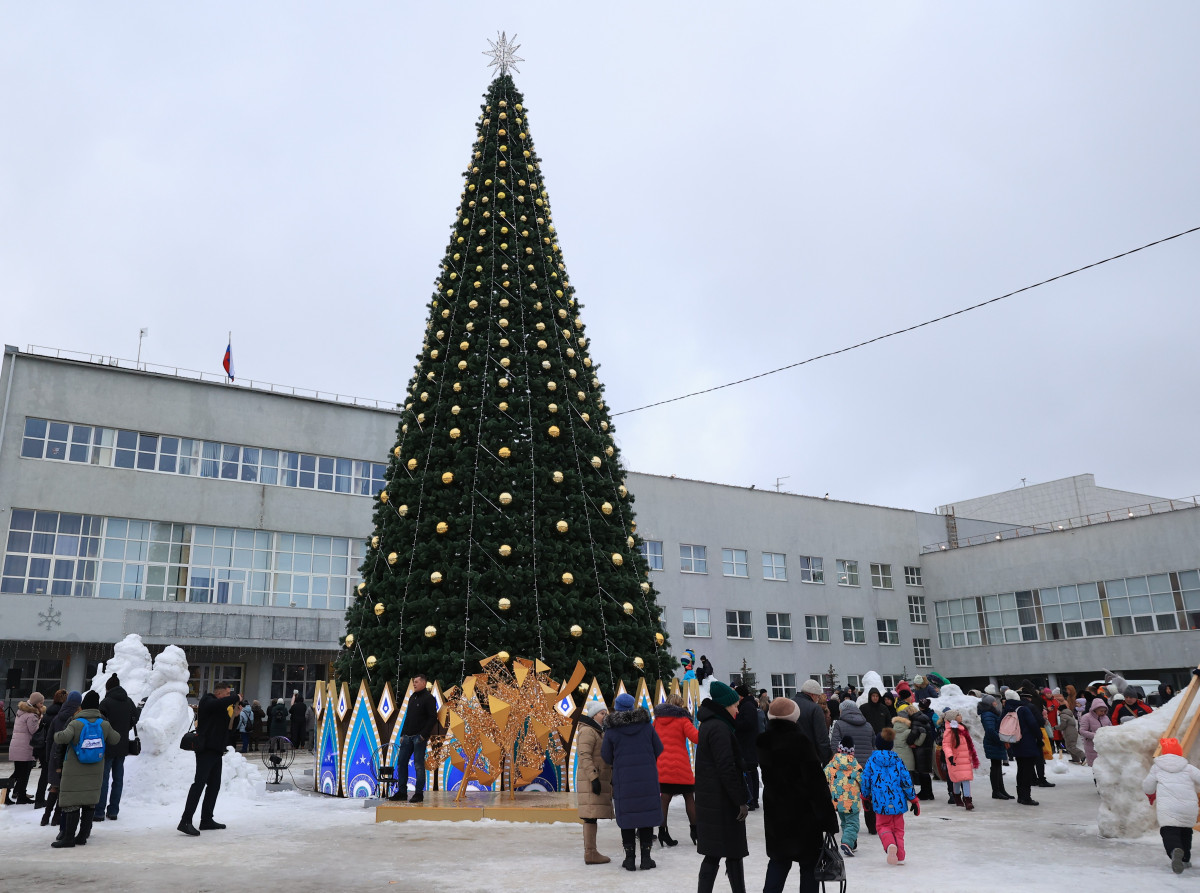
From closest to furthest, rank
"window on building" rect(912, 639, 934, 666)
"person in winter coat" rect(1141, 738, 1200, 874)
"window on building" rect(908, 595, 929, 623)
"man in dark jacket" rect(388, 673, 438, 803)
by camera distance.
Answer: "person in winter coat" rect(1141, 738, 1200, 874) → "man in dark jacket" rect(388, 673, 438, 803) → "window on building" rect(912, 639, 934, 666) → "window on building" rect(908, 595, 929, 623)

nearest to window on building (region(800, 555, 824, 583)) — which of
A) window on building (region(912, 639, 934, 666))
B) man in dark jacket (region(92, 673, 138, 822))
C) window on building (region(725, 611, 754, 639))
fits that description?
window on building (region(725, 611, 754, 639))

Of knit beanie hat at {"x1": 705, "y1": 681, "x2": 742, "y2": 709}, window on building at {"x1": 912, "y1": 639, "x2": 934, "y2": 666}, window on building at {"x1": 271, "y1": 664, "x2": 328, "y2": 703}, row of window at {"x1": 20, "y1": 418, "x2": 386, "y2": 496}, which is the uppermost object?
row of window at {"x1": 20, "y1": 418, "x2": 386, "y2": 496}

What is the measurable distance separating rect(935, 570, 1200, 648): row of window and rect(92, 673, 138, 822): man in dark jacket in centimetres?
3936

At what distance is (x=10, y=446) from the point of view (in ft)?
92.3

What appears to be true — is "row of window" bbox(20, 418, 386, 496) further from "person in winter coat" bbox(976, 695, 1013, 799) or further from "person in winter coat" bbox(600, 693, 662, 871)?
"person in winter coat" bbox(600, 693, 662, 871)

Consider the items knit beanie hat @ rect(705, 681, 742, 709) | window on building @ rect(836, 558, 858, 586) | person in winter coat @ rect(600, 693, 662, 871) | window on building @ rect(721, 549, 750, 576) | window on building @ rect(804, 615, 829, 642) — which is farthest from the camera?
window on building @ rect(836, 558, 858, 586)

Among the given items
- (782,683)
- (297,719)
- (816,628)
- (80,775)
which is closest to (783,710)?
(80,775)

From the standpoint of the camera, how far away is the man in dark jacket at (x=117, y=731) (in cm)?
1095

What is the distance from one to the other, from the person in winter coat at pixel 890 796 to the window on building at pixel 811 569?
35.5 metres

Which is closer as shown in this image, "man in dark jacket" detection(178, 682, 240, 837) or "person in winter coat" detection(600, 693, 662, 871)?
"person in winter coat" detection(600, 693, 662, 871)

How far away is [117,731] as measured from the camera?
10.8 m

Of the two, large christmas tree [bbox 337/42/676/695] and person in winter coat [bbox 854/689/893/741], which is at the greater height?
large christmas tree [bbox 337/42/676/695]

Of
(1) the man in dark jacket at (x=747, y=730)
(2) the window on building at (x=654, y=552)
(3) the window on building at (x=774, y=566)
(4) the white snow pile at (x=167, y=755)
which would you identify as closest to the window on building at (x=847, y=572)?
(3) the window on building at (x=774, y=566)

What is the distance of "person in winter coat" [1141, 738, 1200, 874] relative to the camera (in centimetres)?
773
